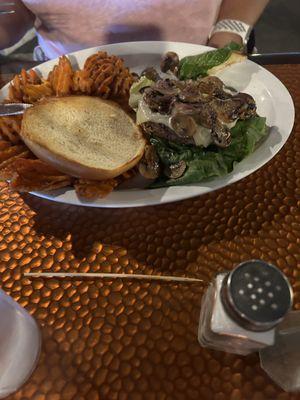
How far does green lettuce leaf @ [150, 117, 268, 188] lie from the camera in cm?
109

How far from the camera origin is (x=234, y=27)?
5.27 ft

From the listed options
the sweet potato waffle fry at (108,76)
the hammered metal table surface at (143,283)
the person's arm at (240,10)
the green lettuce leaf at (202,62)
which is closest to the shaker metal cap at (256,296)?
the hammered metal table surface at (143,283)

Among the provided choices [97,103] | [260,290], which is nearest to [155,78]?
[97,103]

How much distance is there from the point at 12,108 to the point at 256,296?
2.88 feet

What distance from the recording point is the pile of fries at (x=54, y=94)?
1.02 m

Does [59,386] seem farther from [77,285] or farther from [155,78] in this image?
[155,78]

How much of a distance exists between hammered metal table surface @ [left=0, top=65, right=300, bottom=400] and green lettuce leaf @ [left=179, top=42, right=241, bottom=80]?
39cm

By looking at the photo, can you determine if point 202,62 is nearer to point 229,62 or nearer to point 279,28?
point 229,62

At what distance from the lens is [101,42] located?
5.32 feet

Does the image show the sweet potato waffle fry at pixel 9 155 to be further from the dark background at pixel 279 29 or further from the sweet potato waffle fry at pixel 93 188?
the dark background at pixel 279 29

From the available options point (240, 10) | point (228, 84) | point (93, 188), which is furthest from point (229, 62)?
point (93, 188)

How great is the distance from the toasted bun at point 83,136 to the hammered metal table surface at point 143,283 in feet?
0.50

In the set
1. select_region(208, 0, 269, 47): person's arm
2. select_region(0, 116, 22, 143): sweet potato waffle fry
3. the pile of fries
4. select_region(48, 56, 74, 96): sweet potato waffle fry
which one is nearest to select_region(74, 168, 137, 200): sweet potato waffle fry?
the pile of fries

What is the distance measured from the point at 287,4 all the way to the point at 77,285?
11.2 feet
